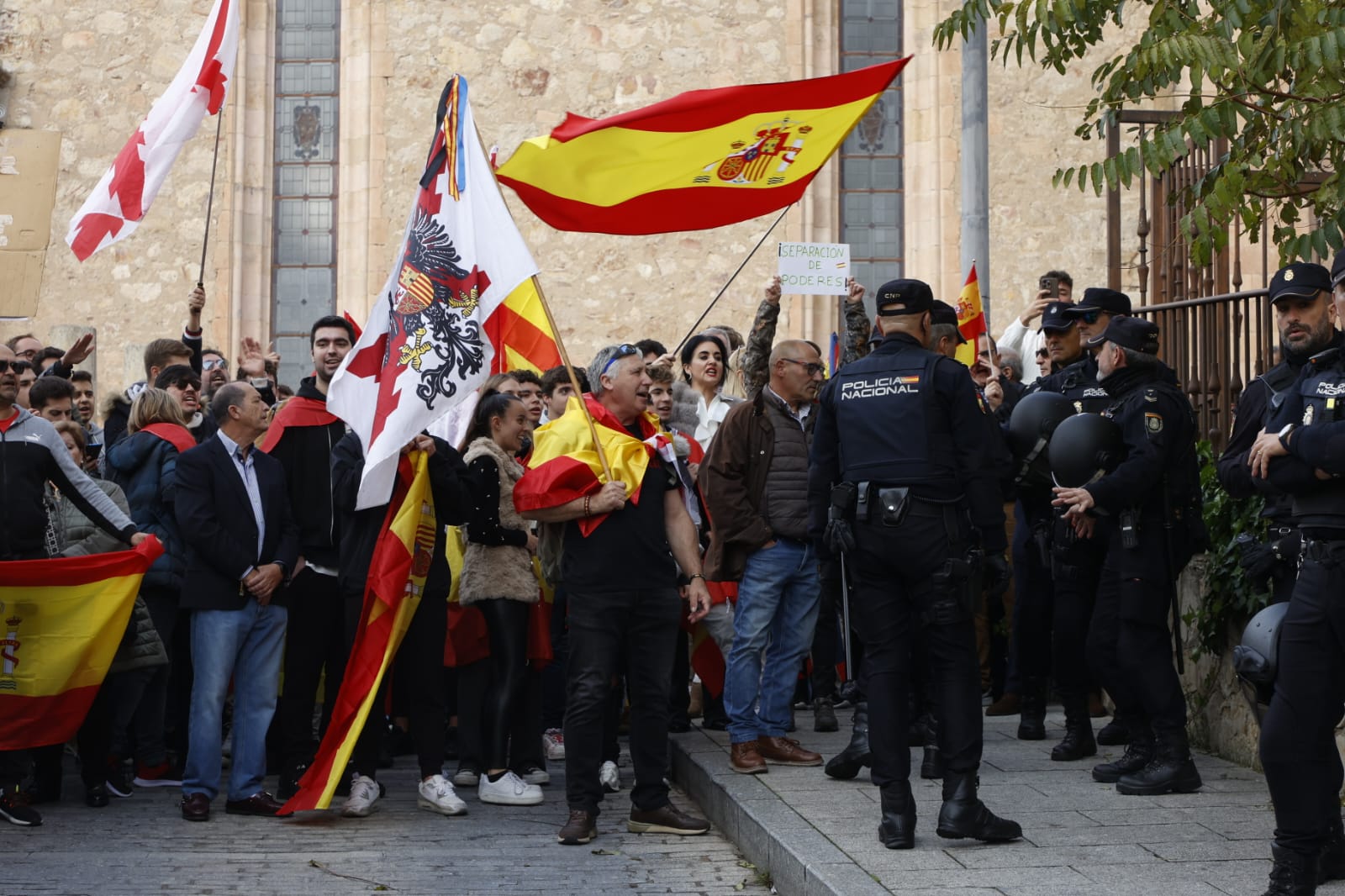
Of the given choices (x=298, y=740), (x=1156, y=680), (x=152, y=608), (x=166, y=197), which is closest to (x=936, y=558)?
(x=1156, y=680)

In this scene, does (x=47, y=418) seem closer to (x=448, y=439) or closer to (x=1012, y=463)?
(x=448, y=439)

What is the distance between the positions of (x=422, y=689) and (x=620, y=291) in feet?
34.8

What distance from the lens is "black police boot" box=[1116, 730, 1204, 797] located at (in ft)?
23.9

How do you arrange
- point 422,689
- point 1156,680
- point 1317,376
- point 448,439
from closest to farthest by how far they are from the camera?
point 1317,376 < point 1156,680 < point 422,689 < point 448,439

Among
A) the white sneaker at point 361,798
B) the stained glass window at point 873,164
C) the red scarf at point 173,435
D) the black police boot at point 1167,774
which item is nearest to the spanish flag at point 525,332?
the red scarf at point 173,435

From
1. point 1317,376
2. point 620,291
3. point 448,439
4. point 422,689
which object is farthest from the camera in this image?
point 620,291

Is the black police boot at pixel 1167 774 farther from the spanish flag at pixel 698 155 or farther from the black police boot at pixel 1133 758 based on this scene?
the spanish flag at pixel 698 155

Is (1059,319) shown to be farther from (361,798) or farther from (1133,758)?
(361,798)

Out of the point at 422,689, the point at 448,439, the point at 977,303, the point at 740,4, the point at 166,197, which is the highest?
the point at 740,4

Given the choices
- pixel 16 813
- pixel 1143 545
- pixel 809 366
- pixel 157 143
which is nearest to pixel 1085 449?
pixel 1143 545

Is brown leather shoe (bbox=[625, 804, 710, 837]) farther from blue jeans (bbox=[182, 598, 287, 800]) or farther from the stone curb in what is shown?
blue jeans (bbox=[182, 598, 287, 800])

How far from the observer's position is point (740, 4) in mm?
18297

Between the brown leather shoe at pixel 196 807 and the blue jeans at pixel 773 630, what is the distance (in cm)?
252

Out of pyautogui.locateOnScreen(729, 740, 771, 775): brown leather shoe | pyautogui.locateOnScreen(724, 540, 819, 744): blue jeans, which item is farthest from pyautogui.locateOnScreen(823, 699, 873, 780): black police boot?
pyautogui.locateOnScreen(724, 540, 819, 744): blue jeans
